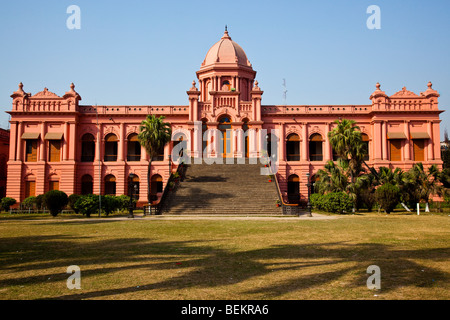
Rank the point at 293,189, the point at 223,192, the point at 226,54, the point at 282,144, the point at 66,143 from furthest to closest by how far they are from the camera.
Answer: the point at 226,54, the point at 293,189, the point at 282,144, the point at 66,143, the point at 223,192

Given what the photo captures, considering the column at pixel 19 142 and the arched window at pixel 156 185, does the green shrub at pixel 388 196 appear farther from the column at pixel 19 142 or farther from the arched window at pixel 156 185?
the column at pixel 19 142

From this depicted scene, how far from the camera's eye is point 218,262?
348 inches

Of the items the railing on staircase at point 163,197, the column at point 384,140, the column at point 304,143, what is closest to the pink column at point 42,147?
the railing on staircase at point 163,197

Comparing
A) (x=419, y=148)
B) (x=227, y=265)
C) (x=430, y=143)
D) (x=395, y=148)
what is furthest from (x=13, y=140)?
(x=430, y=143)

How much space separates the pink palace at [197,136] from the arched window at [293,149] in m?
0.12

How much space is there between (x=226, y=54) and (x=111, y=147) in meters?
17.1

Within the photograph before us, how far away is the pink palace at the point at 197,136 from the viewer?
1535 inches

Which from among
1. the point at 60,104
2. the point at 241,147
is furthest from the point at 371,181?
the point at 60,104

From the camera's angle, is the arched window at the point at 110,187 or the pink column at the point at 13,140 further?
the arched window at the point at 110,187

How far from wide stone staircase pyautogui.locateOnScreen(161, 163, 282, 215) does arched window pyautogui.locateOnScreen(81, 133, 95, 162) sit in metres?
11.9

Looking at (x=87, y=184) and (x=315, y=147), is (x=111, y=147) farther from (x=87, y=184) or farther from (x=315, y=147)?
(x=315, y=147)

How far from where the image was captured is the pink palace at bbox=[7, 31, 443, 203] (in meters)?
39.0
